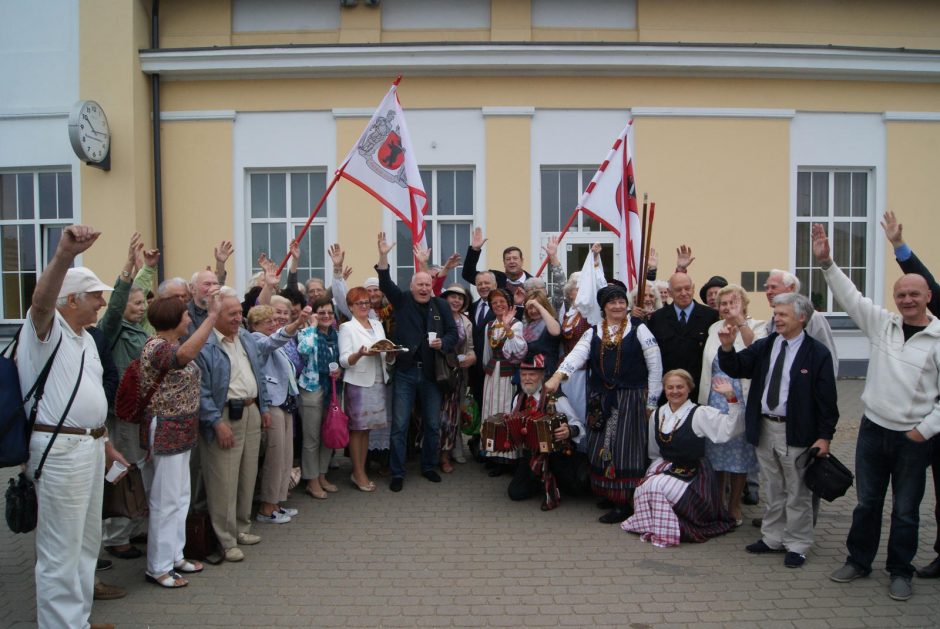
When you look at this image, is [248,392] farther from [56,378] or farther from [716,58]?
[716,58]

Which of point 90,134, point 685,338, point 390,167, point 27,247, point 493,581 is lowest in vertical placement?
point 493,581

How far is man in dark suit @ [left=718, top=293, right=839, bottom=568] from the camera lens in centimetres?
427

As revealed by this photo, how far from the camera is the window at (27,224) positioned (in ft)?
36.0

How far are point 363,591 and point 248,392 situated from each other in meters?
1.55

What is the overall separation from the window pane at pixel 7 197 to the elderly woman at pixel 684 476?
11.4 meters

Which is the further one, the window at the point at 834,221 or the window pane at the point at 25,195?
the window at the point at 834,221

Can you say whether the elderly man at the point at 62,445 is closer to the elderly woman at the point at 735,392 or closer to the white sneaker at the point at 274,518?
the white sneaker at the point at 274,518

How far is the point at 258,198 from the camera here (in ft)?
36.4

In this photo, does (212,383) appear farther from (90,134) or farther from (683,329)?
(90,134)

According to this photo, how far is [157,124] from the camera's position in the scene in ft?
35.1

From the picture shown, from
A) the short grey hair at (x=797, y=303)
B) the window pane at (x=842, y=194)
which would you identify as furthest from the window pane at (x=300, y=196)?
the window pane at (x=842, y=194)

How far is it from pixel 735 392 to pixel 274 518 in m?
3.77

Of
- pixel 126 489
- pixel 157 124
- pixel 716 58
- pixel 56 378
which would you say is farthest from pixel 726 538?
pixel 157 124

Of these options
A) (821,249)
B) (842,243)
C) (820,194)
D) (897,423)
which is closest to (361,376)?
(821,249)
